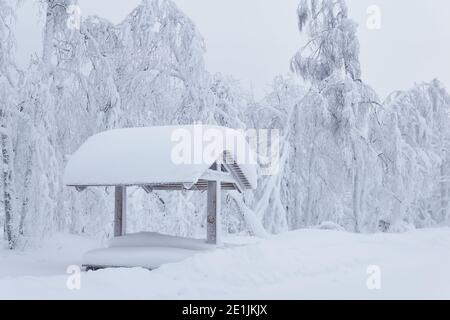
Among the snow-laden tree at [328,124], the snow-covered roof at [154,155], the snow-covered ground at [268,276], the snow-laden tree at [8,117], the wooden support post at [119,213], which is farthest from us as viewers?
the snow-laden tree at [328,124]

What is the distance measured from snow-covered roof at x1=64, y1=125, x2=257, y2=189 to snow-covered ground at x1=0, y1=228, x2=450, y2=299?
177 centimetres

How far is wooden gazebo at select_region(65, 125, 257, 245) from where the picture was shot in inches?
423

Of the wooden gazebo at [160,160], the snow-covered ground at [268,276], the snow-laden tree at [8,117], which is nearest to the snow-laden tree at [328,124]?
the snow-covered ground at [268,276]

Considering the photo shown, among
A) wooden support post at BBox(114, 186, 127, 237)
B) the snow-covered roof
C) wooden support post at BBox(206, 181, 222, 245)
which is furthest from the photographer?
wooden support post at BBox(114, 186, 127, 237)

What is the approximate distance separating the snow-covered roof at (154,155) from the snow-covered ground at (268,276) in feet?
5.82

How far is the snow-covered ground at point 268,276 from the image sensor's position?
7828mm

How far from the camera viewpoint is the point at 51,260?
554 inches

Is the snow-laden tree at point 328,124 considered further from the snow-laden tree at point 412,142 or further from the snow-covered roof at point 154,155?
the snow-covered roof at point 154,155

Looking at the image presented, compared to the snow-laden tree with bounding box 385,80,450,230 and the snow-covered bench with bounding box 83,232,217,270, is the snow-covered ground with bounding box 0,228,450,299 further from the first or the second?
the snow-laden tree with bounding box 385,80,450,230

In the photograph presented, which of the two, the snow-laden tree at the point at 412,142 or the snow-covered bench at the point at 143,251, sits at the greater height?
the snow-laden tree at the point at 412,142

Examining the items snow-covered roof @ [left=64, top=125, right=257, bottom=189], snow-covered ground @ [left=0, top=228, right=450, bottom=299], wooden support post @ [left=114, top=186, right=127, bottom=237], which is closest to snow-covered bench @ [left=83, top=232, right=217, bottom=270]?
wooden support post @ [left=114, top=186, right=127, bottom=237]

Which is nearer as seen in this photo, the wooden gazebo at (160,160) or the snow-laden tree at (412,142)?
the wooden gazebo at (160,160)

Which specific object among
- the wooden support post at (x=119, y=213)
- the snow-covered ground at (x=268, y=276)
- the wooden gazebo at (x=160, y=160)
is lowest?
the snow-covered ground at (x=268, y=276)
